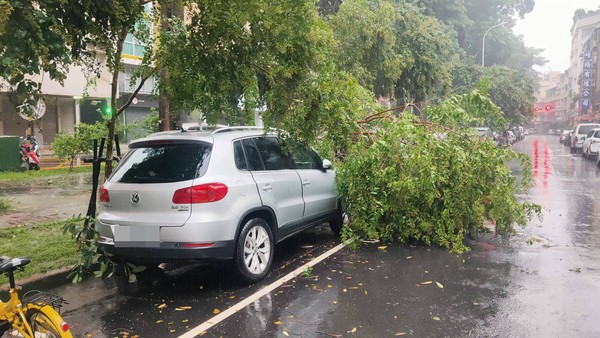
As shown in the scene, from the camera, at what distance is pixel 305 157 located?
21.9 ft

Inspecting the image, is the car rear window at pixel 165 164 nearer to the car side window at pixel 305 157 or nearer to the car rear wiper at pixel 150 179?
the car rear wiper at pixel 150 179

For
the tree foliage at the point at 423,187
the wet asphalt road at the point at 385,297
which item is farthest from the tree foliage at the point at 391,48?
the wet asphalt road at the point at 385,297

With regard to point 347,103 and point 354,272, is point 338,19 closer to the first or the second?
point 347,103

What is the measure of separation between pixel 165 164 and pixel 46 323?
2128mm

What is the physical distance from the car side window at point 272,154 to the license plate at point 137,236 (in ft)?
5.12

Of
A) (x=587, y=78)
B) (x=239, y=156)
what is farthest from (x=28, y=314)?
(x=587, y=78)

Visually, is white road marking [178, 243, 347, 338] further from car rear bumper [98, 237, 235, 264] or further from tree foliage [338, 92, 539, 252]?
tree foliage [338, 92, 539, 252]

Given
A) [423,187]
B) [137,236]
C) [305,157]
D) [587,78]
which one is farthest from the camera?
[587,78]

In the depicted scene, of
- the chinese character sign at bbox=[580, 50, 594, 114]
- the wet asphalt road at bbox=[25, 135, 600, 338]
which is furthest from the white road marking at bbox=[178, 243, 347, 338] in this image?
the chinese character sign at bbox=[580, 50, 594, 114]

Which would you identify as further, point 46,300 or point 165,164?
point 165,164

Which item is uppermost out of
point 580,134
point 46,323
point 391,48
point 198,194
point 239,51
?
point 391,48

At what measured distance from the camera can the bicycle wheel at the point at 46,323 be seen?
3066mm

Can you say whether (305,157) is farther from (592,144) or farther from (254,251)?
(592,144)

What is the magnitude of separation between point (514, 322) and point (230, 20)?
4.14m
